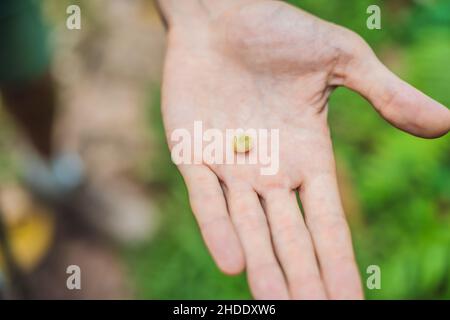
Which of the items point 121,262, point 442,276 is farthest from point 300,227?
point 121,262

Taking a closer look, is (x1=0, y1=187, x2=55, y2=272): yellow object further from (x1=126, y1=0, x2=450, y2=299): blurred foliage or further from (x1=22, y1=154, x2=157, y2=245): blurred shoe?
(x1=126, y1=0, x2=450, y2=299): blurred foliage

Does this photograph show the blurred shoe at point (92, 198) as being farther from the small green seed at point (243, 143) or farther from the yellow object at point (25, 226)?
the small green seed at point (243, 143)

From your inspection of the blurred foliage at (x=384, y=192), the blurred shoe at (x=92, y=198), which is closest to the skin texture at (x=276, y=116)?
the blurred foliage at (x=384, y=192)

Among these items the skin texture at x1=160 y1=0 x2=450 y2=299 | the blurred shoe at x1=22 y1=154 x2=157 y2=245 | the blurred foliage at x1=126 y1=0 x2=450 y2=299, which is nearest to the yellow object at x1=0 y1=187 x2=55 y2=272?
the blurred shoe at x1=22 y1=154 x2=157 y2=245

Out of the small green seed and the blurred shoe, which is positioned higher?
the small green seed

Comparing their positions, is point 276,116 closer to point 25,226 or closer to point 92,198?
point 92,198
